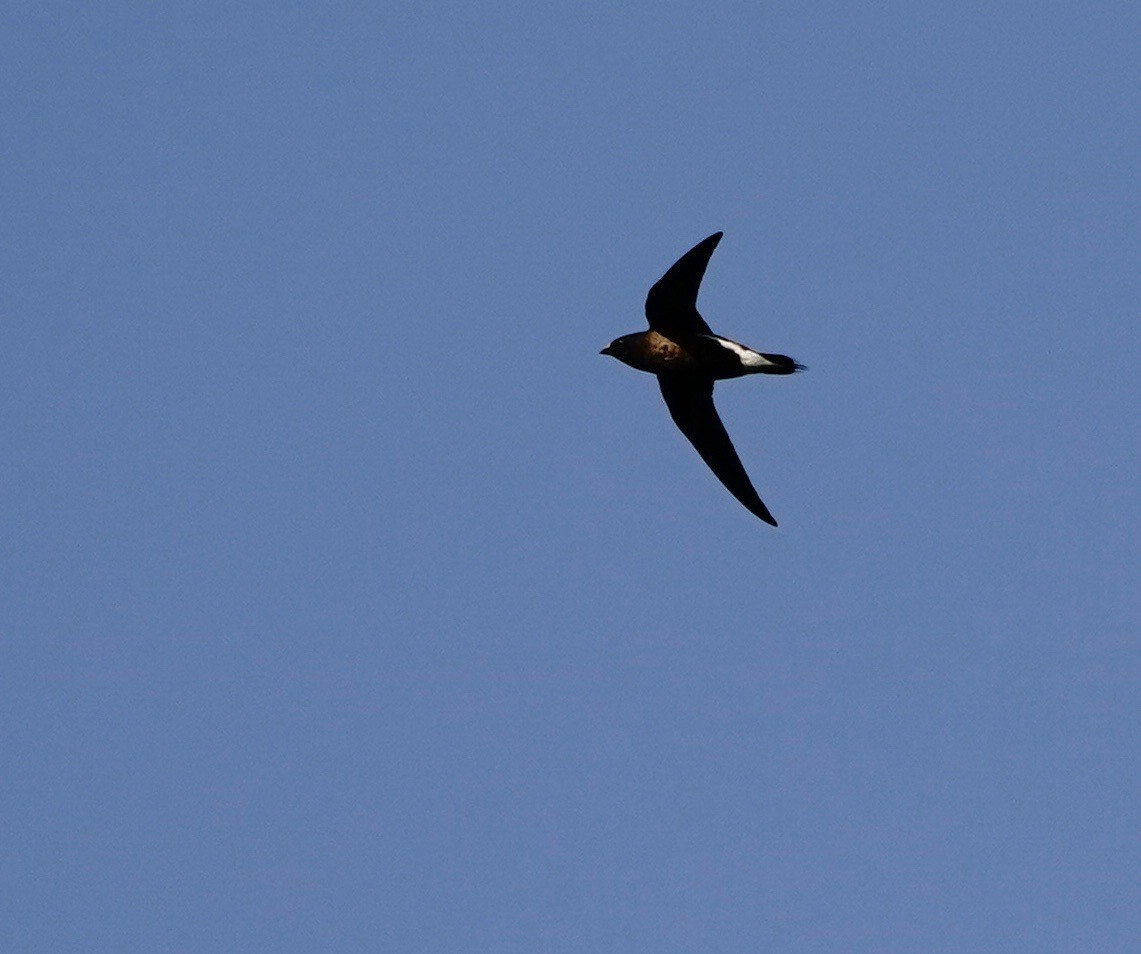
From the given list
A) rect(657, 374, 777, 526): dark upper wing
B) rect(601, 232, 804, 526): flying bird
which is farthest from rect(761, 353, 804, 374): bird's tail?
rect(657, 374, 777, 526): dark upper wing

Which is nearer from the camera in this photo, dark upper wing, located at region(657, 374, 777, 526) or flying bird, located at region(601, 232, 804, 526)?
flying bird, located at region(601, 232, 804, 526)

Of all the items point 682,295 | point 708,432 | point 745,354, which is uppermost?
point 682,295

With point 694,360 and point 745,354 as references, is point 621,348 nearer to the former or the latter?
point 694,360

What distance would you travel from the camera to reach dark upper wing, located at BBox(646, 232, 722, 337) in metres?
25.9

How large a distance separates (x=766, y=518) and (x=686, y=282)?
332cm

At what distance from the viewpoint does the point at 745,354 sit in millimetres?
26500

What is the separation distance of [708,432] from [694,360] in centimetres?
136

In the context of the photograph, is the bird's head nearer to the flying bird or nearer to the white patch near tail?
the flying bird

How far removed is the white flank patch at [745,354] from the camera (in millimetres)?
26406

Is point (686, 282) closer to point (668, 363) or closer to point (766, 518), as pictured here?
point (668, 363)

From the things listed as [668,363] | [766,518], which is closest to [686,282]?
[668,363]

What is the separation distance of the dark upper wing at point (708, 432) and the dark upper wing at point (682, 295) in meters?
1.14

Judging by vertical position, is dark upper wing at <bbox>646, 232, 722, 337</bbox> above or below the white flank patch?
above

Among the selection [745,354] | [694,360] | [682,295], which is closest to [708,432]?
[694,360]
